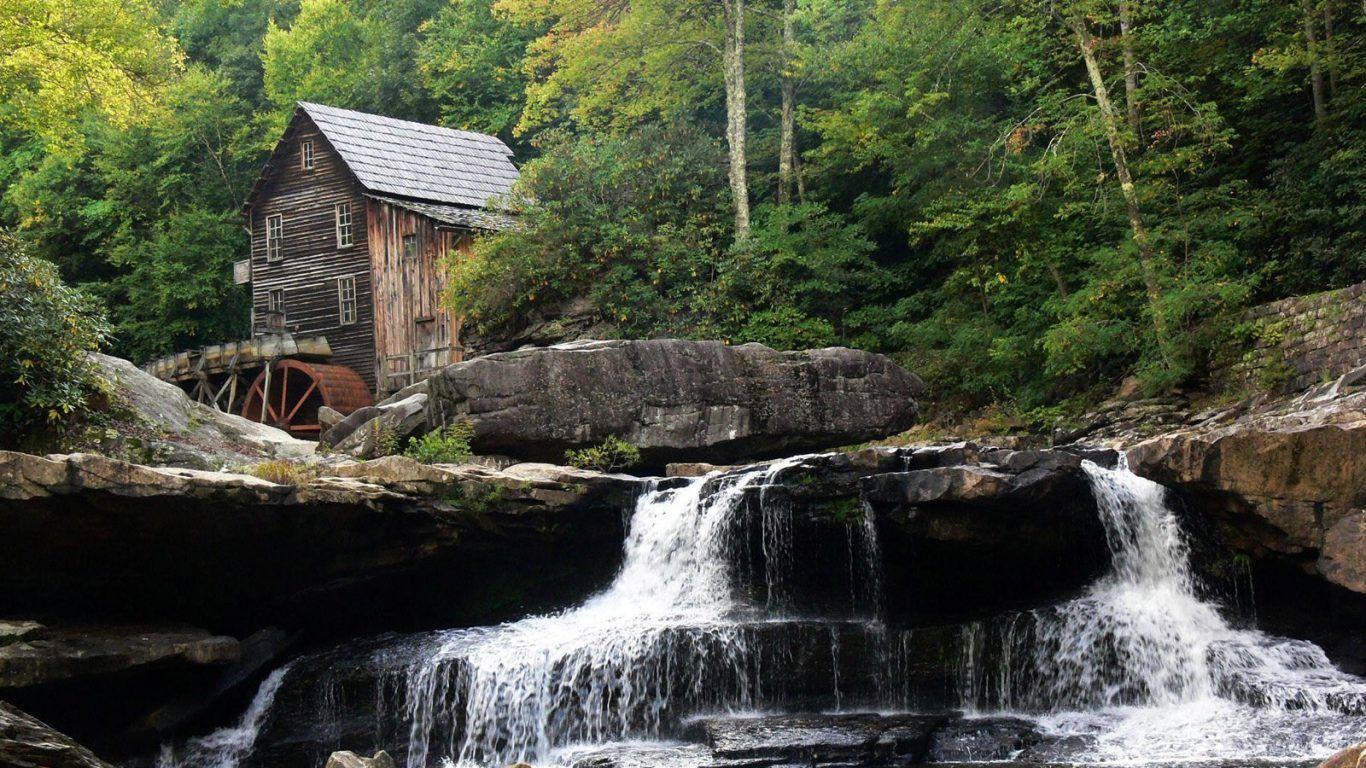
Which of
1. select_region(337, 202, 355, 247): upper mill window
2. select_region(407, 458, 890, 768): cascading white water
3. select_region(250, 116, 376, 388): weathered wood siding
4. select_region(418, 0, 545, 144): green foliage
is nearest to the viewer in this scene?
select_region(407, 458, 890, 768): cascading white water

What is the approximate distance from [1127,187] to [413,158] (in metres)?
16.9

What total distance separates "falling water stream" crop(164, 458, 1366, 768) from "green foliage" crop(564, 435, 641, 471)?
3.80 metres

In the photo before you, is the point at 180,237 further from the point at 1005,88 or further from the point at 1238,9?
the point at 1238,9

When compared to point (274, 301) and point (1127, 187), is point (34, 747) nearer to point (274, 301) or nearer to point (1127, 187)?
point (1127, 187)

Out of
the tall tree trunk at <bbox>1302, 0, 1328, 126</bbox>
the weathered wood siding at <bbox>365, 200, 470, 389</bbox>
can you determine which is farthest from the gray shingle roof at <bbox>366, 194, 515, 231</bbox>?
the tall tree trunk at <bbox>1302, 0, 1328, 126</bbox>

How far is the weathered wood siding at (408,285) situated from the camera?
2670 centimetres

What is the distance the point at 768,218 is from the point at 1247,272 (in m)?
9.18

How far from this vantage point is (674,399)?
17.2 metres

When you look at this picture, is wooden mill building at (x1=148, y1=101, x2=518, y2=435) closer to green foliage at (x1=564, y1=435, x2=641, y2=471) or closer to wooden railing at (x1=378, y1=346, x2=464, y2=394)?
wooden railing at (x1=378, y1=346, x2=464, y2=394)

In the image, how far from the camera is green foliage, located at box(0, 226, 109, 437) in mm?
14016

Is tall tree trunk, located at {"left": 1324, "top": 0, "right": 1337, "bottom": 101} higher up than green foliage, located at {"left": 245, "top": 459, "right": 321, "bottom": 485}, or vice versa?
tall tree trunk, located at {"left": 1324, "top": 0, "right": 1337, "bottom": 101}

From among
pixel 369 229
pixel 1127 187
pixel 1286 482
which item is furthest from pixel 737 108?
pixel 1286 482

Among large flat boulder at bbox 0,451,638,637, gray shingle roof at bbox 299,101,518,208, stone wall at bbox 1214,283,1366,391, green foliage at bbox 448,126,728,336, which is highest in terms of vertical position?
gray shingle roof at bbox 299,101,518,208

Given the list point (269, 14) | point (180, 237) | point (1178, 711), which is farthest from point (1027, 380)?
point (269, 14)
